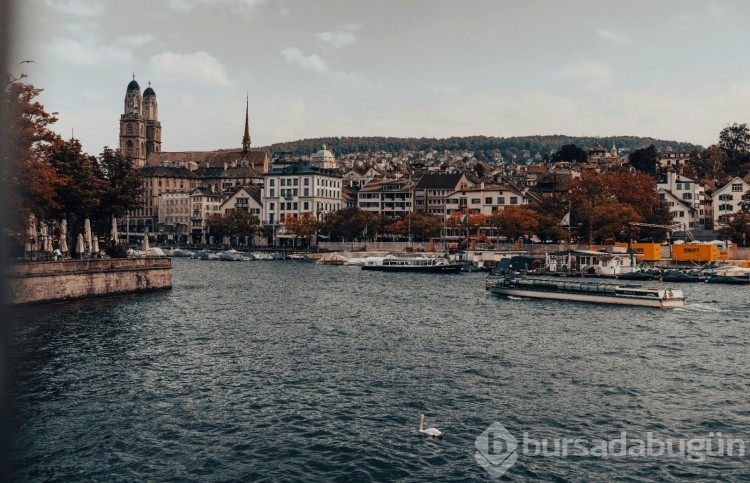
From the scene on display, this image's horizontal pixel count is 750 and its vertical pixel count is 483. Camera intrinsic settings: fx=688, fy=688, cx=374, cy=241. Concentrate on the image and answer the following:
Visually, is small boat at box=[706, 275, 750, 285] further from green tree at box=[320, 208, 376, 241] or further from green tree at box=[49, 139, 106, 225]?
green tree at box=[320, 208, 376, 241]

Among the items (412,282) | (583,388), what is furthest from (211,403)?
(412,282)

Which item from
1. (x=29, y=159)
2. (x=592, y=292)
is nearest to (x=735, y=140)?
(x=592, y=292)

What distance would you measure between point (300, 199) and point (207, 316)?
119211mm

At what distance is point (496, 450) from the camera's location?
20172mm

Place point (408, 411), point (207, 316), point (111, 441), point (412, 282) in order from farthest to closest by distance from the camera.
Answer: point (412, 282) < point (207, 316) < point (408, 411) < point (111, 441)

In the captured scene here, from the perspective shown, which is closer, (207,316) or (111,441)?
(111,441)

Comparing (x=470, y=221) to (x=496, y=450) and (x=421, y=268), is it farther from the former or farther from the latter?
(x=496, y=450)

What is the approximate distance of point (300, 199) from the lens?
165125mm

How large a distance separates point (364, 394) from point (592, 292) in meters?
39.4

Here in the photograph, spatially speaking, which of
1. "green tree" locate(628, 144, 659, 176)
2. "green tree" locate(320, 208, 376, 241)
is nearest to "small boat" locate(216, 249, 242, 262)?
"green tree" locate(320, 208, 376, 241)

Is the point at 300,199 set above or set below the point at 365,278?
above

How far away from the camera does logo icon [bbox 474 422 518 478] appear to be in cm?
1897

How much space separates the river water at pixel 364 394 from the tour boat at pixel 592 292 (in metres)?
6.03

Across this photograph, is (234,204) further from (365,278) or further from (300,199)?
(365,278)
